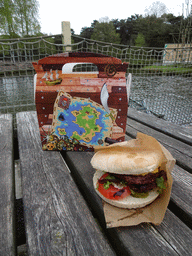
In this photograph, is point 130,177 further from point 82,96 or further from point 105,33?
point 105,33

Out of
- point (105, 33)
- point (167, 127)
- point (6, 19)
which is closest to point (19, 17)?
point (6, 19)

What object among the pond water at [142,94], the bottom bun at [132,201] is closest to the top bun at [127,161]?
the bottom bun at [132,201]

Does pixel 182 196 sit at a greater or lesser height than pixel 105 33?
lesser

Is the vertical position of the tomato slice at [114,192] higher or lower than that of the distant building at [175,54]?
lower

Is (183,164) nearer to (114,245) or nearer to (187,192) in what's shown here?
(187,192)

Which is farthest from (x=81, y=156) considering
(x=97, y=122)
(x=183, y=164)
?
(x=183, y=164)

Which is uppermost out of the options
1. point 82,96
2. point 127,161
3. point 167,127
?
point 82,96

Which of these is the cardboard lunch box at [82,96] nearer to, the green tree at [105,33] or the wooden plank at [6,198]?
the wooden plank at [6,198]

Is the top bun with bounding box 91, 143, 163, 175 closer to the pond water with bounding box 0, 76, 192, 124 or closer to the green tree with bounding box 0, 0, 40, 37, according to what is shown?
the pond water with bounding box 0, 76, 192, 124
